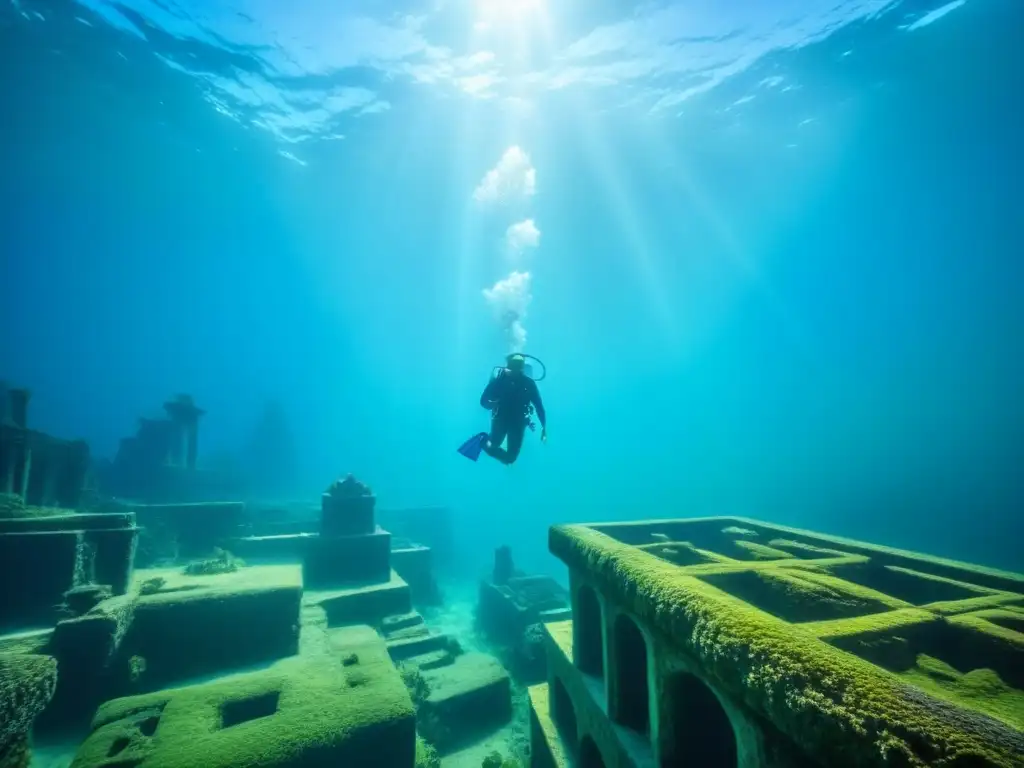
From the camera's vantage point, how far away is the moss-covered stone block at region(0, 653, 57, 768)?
5.64 m

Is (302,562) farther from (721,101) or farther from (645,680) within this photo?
(721,101)

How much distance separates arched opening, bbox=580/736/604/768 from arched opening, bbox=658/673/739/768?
2852mm

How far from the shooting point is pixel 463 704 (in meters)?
12.7

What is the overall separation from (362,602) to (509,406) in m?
11.5

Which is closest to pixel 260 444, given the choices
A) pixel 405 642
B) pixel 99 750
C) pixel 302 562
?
pixel 302 562

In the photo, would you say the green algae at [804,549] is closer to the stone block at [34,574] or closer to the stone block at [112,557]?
the stone block at [112,557]

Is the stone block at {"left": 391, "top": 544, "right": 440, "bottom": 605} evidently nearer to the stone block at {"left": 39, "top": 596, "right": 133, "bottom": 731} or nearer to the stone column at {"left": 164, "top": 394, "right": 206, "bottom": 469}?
the stone block at {"left": 39, "top": 596, "right": 133, "bottom": 731}

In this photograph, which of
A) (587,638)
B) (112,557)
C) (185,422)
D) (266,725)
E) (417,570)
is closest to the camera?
(266,725)

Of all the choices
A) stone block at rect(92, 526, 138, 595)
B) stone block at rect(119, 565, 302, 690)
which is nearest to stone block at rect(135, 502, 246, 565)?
stone block at rect(92, 526, 138, 595)

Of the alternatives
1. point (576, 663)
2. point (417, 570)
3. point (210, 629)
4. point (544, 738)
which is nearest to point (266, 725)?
point (576, 663)

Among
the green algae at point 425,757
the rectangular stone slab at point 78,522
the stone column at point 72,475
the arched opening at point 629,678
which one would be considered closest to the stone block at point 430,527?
the stone column at point 72,475

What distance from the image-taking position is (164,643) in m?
9.77

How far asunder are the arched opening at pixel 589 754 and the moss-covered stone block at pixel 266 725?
2673 millimetres

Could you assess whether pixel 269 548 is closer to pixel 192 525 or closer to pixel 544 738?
pixel 192 525
